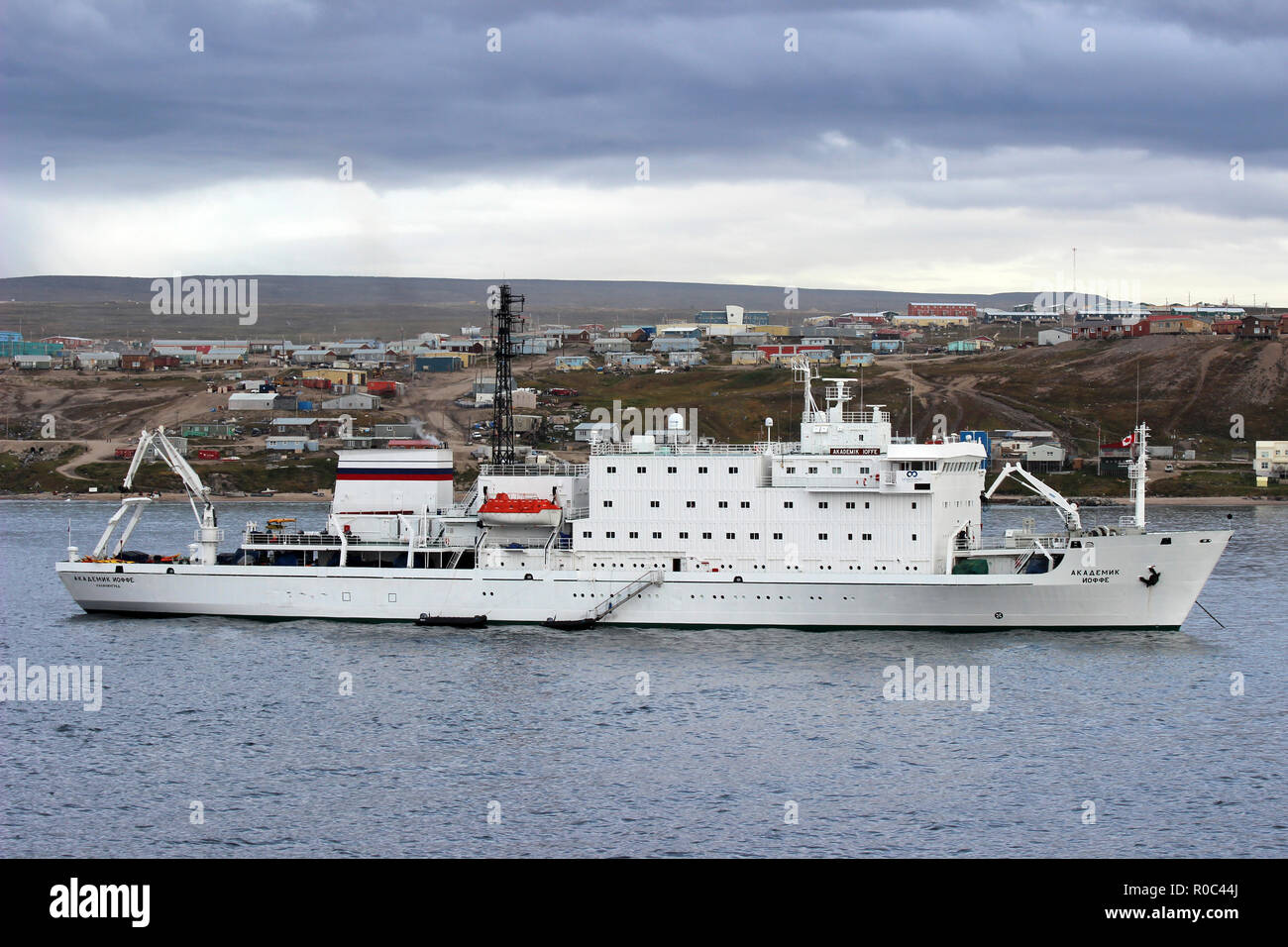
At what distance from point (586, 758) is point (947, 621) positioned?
14.7 m

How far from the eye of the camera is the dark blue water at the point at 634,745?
25031mm

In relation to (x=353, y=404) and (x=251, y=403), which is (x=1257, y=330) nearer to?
(x=353, y=404)

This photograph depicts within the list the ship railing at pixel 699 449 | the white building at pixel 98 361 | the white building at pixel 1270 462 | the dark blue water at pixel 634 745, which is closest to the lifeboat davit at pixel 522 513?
the ship railing at pixel 699 449

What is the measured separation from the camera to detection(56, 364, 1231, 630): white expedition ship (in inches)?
1563

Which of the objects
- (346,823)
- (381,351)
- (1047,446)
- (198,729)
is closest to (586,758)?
(346,823)

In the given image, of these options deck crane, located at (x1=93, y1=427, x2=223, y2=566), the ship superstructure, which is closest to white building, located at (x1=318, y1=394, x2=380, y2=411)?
deck crane, located at (x1=93, y1=427, x2=223, y2=566)

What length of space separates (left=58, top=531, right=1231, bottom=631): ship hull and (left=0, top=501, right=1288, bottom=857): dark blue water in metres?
0.63

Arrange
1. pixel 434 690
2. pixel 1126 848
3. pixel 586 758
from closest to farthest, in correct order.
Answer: pixel 1126 848 < pixel 586 758 < pixel 434 690

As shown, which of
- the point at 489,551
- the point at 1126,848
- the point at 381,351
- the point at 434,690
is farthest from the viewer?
the point at 381,351

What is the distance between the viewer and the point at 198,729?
3206cm

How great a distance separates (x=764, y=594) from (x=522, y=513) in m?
8.06

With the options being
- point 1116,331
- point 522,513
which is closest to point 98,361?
point 1116,331
